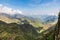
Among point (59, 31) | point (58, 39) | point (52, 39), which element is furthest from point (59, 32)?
point (52, 39)

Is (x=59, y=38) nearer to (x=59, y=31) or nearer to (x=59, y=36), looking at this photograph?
(x=59, y=36)

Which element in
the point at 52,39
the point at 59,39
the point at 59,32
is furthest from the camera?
the point at 52,39

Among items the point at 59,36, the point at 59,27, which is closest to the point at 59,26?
the point at 59,27

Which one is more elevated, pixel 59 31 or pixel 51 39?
pixel 59 31

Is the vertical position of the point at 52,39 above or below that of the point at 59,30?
below

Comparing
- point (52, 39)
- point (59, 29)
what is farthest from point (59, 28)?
point (52, 39)

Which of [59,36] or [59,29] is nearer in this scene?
[59,36]

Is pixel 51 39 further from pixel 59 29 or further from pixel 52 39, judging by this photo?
pixel 59 29

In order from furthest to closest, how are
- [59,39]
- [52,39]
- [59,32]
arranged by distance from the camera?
[52,39], [59,32], [59,39]

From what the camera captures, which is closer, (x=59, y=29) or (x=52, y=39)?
(x=59, y=29)
